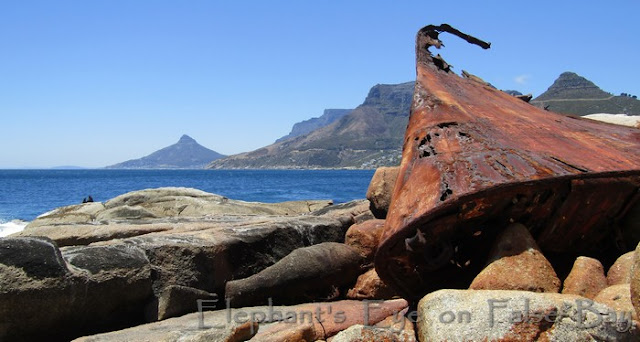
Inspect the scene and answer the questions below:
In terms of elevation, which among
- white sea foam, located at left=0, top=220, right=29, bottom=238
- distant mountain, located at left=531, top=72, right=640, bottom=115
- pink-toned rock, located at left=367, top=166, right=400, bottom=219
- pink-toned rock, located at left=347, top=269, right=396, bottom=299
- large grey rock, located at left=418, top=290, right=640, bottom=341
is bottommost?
white sea foam, located at left=0, top=220, right=29, bottom=238

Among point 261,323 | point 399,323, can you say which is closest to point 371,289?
point 399,323

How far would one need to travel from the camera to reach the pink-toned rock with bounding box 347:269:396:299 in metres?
5.18

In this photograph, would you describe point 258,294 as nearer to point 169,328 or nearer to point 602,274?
point 169,328

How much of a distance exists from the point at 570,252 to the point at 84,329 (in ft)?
11.2

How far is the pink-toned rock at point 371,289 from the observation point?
518cm

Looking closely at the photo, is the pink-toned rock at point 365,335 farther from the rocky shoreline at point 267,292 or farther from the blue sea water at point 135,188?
the blue sea water at point 135,188

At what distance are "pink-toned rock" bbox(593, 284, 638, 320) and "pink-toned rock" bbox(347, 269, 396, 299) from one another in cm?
197

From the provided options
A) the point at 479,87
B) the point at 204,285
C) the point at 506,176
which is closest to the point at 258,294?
the point at 204,285

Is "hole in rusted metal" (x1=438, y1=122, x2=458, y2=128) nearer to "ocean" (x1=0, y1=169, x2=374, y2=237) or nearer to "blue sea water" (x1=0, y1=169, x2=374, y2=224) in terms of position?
→ "ocean" (x1=0, y1=169, x2=374, y2=237)

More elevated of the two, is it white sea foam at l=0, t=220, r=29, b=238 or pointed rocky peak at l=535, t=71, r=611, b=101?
pointed rocky peak at l=535, t=71, r=611, b=101

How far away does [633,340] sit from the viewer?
2.94 m

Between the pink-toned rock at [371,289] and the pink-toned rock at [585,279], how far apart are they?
5.46ft

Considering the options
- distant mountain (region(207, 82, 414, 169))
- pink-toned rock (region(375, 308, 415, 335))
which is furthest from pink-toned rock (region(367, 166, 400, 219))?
distant mountain (region(207, 82, 414, 169))

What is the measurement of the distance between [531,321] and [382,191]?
13.1 ft
